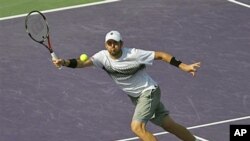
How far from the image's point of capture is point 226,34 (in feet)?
66.8

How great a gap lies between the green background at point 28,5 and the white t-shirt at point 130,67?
8.09m

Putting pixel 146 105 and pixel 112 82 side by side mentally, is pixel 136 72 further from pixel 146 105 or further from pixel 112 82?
pixel 112 82

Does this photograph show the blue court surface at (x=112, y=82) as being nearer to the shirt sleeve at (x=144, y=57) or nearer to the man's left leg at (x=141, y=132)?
the man's left leg at (x=141, y=132)

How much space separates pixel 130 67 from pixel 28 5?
880cm

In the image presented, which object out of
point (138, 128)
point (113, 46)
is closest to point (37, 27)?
point (113, 46)

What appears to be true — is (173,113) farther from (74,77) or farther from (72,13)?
(72,13)

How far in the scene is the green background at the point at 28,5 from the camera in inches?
889

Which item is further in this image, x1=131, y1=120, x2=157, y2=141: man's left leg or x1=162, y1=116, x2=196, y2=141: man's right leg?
x1=162, y1=116, x2=196, y2=141: man's right leg

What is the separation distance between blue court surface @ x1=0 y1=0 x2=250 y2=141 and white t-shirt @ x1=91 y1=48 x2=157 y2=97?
5.16ft

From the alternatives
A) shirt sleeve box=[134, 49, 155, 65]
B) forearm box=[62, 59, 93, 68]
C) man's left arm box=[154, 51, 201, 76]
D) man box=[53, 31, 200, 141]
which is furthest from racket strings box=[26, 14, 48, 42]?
man's left arm box=[154, 51, 201, 76]

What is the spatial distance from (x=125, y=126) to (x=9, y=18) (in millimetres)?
6685

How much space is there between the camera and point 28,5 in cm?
2294

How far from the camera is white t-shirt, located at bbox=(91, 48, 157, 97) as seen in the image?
14.6m

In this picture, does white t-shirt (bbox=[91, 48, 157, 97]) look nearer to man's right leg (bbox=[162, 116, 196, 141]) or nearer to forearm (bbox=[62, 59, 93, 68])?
forearm (bbox=[62, 59, 93, 68])
